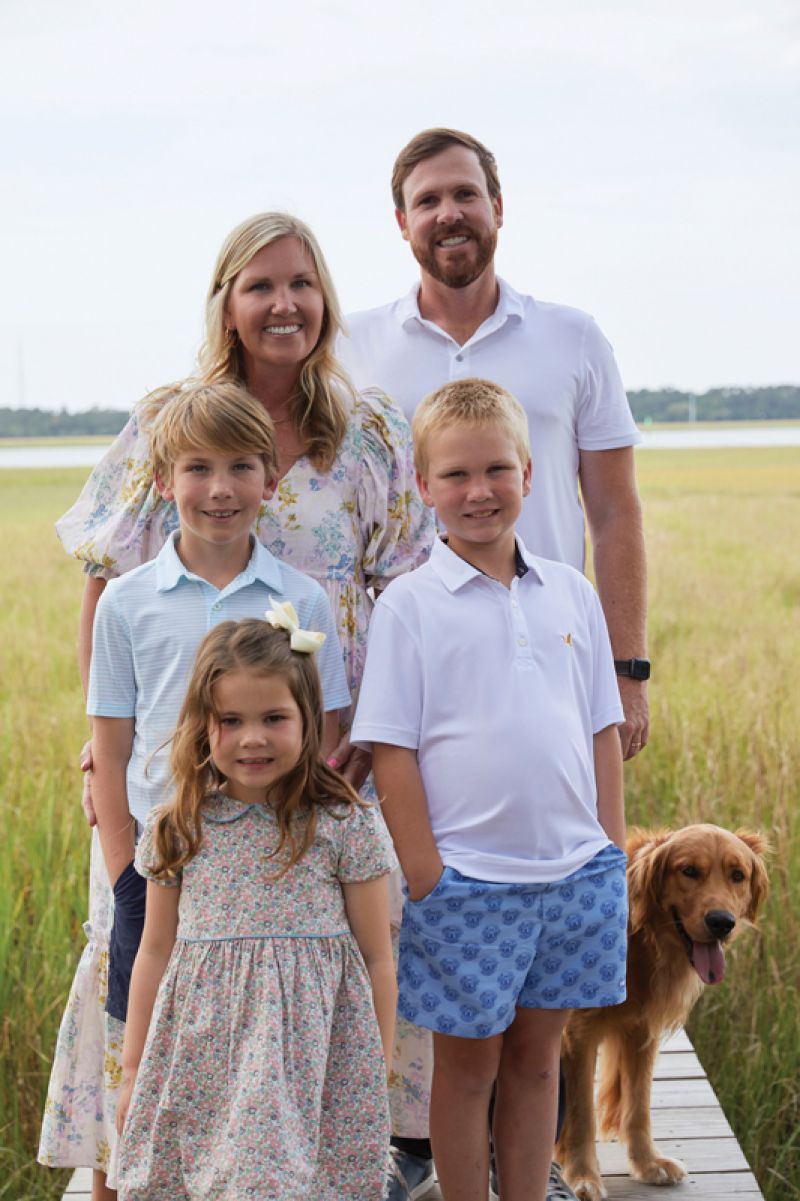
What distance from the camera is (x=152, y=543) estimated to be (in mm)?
2906

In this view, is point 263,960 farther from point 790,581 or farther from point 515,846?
point 790,581

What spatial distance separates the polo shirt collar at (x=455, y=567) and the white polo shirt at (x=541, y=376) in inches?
22.3

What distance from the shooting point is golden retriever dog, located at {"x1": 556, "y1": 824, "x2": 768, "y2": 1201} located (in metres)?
3.13

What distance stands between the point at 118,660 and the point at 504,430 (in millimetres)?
869

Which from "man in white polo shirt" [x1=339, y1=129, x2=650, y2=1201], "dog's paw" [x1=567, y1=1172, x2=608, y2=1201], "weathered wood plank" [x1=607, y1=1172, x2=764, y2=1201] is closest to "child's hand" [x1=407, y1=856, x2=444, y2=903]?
"man in white polo shirt" [x1=339, y1=129, x2=650, y2=1201]

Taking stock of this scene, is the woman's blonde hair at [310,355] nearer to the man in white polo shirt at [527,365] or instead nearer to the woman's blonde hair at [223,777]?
the man in white polo shirt at [527,365]

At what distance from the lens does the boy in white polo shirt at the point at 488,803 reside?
8.38 feet

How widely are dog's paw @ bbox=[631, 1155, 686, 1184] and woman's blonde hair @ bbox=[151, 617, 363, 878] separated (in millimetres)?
1531

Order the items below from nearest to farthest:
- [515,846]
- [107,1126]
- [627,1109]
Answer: [515,846]
[107,1126]
[627,1109]

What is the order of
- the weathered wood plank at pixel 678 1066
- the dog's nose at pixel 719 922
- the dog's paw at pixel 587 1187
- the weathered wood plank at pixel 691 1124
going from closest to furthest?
the dog's nose at pixel 719 922 → the dog's paw at pixel 587 1187 → the weathered wood plank at pixel 691 1124 → the weathered wood plank at pixel 678 1066

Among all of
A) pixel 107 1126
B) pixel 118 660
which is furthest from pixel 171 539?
pixel 107 1126

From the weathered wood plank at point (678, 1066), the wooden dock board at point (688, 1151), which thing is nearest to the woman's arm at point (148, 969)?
the wooden dock board at point (688, 1151)

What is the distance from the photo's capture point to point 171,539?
2707mm

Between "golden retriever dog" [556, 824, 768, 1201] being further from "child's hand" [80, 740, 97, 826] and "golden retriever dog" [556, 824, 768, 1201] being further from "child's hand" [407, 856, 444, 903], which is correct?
"child's hand" [80, 740, 97, 826]
